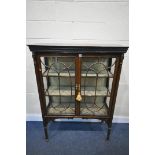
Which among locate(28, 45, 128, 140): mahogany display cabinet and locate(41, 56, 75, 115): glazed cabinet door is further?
locate(41, 56, 75, 115): glazed cabinet door

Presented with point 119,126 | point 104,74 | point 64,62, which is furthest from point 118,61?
point 119,126

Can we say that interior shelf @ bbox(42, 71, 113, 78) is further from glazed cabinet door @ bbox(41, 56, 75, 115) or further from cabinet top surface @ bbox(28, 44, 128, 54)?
cabinet top surface @ bbox(28, 44, 128, 54)

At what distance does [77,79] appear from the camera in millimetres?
1641

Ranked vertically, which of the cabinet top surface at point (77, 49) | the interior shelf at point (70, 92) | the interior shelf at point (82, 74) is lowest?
the interior shelf at point (70, 92)

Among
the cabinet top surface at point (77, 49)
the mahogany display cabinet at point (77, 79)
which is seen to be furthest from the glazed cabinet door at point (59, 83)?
the cabinet top surface at point (77, 49)

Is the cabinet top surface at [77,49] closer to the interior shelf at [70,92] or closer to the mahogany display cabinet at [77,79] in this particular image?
the mahogany display cabinet at [77,79]

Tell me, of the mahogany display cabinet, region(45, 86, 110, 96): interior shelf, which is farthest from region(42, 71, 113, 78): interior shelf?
region(45, 86, 110, 96): interior shelf

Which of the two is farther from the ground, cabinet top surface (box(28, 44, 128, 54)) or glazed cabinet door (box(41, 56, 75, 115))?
cabinet top surface (box(28, 44, 128, 54))

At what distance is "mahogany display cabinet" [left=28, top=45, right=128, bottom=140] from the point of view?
155 centimetres

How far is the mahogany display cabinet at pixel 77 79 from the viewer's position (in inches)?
60.9

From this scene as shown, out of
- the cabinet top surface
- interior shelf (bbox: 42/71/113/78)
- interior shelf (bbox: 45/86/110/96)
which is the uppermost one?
the cabinet top surface

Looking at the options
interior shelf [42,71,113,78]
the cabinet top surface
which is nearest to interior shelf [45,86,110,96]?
interior shelf [42,71,113,78]

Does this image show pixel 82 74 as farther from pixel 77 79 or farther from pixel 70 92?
pixel 70 92
